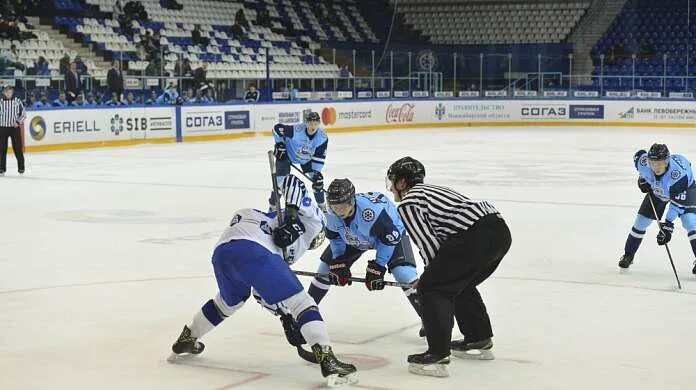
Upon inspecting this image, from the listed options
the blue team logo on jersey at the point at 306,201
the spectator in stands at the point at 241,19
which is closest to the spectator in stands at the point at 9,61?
the spectator in stands at the point at 241,19

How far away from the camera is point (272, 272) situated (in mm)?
4980

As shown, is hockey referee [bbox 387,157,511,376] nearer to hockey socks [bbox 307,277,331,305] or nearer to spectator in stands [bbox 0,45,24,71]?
hockey socks [bbox 307,277,331,305]

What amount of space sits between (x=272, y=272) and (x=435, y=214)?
79 centimetres

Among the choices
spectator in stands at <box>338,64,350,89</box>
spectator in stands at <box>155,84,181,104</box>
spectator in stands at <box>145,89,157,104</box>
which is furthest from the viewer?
spectator in stands at <box>338,64,350,89</box>

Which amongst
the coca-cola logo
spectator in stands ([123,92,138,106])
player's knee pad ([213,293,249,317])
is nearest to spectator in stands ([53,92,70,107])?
spectator in stands ([123,92,138,106])

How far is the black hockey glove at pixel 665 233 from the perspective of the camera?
8038mm

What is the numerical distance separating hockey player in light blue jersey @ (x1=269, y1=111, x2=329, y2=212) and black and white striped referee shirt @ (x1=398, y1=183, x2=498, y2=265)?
6.01 metres

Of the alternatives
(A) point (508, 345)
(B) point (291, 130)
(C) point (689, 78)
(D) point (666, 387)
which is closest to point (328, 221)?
(A) point (508, 345)

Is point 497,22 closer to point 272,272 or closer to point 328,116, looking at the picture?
point 328,116

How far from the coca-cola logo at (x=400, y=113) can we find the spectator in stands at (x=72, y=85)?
1079 cm

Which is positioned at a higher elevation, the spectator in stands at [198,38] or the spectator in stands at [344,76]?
the spectator in stands at [198,38]

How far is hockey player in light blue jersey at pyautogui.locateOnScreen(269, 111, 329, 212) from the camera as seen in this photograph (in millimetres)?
11203

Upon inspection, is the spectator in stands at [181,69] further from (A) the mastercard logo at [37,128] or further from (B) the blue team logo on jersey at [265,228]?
(B) the blue team logo on jersey at [265,228]

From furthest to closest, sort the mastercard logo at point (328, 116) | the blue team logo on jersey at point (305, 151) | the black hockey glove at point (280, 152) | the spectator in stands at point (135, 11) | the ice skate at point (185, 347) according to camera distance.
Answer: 1. the spectator in stands at point (135, 11)
2. the mastercard logo at point (328, 116)
3. the blue team logo on jersey at point (305, 151)
4. the black hockey glove at point (280, 152)
5. the ice skate at point (185, 347)
